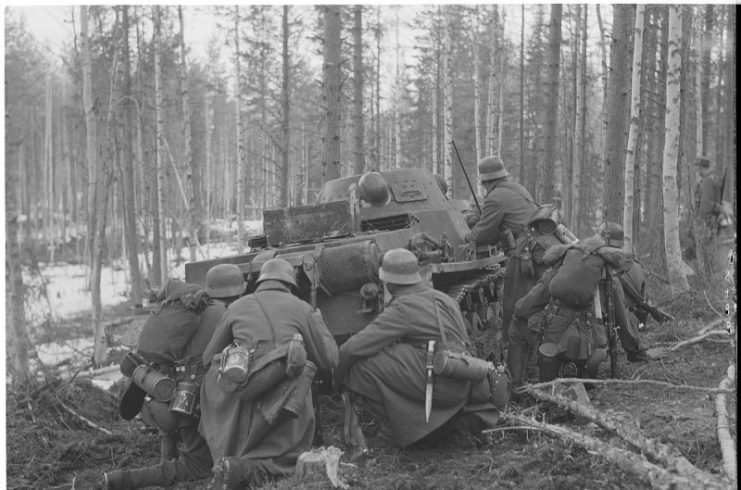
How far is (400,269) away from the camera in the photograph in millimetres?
5859

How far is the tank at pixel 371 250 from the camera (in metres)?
6.55

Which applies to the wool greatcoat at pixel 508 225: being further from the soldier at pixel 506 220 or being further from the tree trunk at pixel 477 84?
the tree trunk at pixel 477 84

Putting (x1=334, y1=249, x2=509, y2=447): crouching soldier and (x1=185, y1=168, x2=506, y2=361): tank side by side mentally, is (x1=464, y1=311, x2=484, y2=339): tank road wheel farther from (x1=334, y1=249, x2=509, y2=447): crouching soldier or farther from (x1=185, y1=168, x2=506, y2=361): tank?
(x1=334, y1=249, x2=509, y2=447): crouching soldier

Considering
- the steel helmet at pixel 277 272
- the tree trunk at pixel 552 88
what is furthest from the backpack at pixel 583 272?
the tree trunk at pixel 552 88

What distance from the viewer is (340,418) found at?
6.73 m

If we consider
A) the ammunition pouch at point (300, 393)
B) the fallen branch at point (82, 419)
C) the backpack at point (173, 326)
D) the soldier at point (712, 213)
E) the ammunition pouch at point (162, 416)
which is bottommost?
the fallen branch at point (82, 419)

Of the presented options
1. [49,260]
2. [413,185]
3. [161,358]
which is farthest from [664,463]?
[49,260]

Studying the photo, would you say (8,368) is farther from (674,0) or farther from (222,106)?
(222,106)

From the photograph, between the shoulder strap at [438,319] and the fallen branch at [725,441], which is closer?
the fallen branch at [725,441]

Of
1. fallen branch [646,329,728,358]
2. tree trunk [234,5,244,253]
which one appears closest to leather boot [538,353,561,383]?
fallen branch [646,329,728,358]

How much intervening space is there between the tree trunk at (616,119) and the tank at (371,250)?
3.21m

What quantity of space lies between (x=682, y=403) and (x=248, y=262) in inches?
152

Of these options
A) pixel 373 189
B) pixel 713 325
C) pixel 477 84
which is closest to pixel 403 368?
pixel 373 189

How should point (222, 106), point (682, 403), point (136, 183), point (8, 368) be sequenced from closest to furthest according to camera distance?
point (682, 403)
point (8, 368)
point (136, 183)
point (222, 106)
